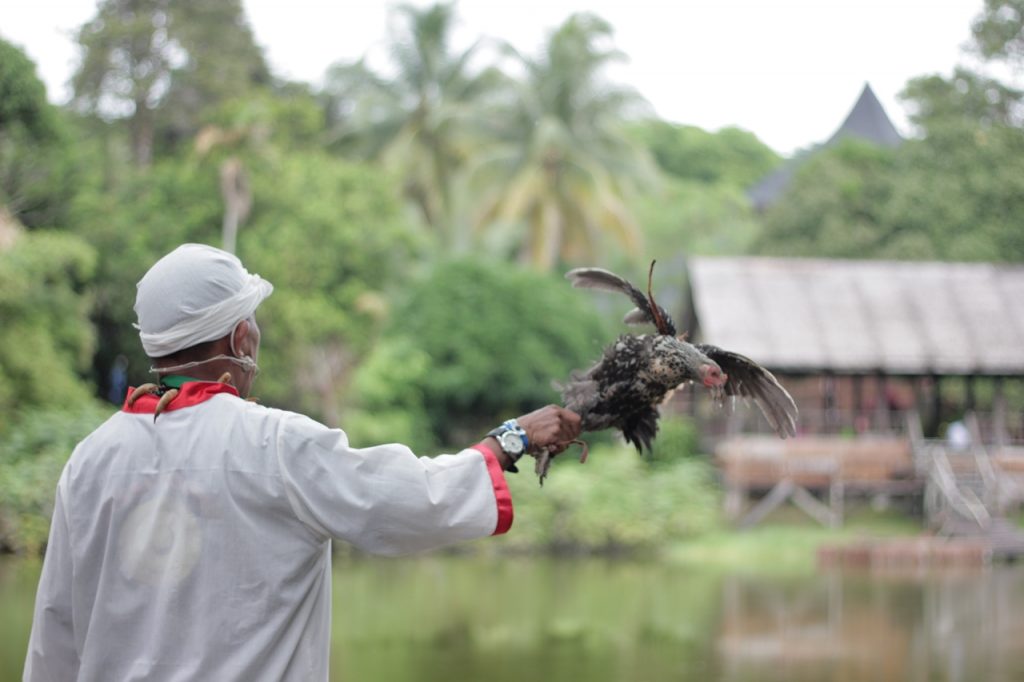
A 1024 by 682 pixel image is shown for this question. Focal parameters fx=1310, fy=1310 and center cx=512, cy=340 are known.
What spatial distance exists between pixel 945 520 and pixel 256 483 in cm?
1461

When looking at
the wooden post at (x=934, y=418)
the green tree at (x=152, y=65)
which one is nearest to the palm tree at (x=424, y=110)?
the green tree at (x=152, y=65)

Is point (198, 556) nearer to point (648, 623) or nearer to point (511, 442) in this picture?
point (511, 442)

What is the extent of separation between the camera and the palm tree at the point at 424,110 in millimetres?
23938

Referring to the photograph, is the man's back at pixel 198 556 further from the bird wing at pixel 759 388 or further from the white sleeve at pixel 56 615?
the bird wing at pixel 759 388

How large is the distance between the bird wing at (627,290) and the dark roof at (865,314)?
13613 millimetres

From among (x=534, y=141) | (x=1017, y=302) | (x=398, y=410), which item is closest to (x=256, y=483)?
(x=398, y=410)

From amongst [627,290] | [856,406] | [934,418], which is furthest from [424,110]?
[627,290]

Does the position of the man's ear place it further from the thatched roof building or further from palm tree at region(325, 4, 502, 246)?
palm tree at region(325, 4, 502, 246)

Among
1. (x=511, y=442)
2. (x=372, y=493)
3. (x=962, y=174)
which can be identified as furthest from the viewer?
(x=962, y=174)

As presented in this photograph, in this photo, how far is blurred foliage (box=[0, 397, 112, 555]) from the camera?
11.9 m

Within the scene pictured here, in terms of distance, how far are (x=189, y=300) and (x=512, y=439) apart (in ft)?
1.94

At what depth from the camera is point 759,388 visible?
2.71 meters

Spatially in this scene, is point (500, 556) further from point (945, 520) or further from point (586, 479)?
point (945, 520)

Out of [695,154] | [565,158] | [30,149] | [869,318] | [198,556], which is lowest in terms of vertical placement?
[198,556]
